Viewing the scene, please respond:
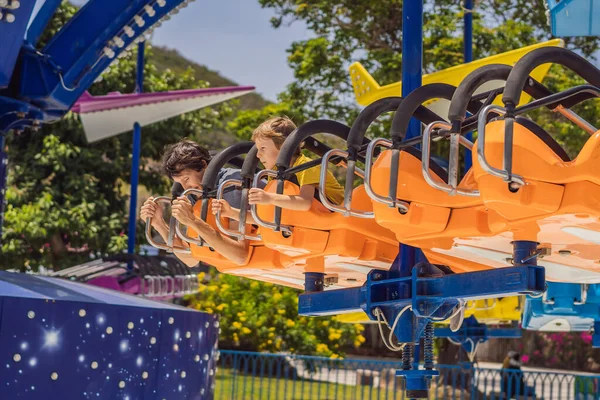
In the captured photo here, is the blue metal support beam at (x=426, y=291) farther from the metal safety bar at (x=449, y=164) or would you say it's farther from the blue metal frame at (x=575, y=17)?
the blue metal frame at (x=575, y=17)

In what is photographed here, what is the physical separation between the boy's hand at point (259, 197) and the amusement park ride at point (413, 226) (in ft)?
0.32

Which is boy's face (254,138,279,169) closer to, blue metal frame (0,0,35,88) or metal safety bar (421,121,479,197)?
metal safety bar (421,121,479,197)

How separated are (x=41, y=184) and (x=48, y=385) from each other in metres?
11.7

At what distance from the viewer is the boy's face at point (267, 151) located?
341 centimetres

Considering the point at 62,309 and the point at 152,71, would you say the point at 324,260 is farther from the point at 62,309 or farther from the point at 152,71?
the point at 152,71

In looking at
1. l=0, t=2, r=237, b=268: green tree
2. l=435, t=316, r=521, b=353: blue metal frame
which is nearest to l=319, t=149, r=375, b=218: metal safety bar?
l=435, t=316, r=521, b=353: blue metal frame

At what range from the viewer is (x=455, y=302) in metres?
3.20

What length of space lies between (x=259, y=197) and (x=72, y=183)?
11.8m

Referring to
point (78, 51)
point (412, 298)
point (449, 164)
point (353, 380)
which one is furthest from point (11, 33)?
point (353, 380)

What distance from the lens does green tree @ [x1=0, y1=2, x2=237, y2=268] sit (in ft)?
45.2

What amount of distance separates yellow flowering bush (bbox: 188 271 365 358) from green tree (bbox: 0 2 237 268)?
89.6 inches

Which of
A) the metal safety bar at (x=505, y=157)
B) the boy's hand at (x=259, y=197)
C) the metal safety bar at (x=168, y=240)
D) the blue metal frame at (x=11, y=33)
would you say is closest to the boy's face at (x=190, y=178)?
the metal safety bar at (x=168, y=240)

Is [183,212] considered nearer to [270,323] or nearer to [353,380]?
[353,380]

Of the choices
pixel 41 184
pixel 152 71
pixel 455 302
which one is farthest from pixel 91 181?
pixel 455 302
